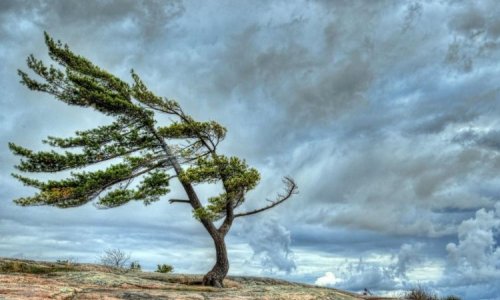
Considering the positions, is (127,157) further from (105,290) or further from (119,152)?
(105,290)

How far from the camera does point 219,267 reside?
21219 mm

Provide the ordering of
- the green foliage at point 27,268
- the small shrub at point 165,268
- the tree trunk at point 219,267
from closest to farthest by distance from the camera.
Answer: the green foliage at point 27,268 → the tree trunk at point 219,267 → the small shrub at point 165,268

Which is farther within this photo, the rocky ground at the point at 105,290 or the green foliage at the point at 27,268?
the green foliage at the point at 27,268

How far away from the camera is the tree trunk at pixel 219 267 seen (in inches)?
815

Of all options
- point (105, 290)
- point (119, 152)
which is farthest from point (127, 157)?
point (105, 290)

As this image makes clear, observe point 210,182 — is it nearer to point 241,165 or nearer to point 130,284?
point 241,165

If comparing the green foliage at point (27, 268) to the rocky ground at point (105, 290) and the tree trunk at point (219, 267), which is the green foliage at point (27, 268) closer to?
the rocky ground at point (105, 290)

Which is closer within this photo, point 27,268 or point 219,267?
point 27,268

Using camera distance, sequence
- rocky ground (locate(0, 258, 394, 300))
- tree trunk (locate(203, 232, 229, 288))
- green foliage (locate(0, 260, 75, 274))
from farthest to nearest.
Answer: tree trunk (locate(203, 232, 229, 288))
green foliage (locate(0, 260, 75, 274))
rocky ground (locate(0, 258, 394, 300))

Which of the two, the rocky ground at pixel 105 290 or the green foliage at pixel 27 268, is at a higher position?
the green foliage at pixel 27 268

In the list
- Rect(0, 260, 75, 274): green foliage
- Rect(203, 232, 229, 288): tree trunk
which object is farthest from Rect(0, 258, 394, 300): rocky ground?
Rect(203, 232, 229, 288): tree trunk

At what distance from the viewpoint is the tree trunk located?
A: 20703mm

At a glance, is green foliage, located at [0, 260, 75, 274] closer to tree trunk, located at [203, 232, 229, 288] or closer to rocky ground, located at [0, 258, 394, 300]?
rocky ground, located at [0, 258, 394, 300]

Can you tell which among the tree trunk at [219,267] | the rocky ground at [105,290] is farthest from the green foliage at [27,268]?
the tree trunk at [219,267]
